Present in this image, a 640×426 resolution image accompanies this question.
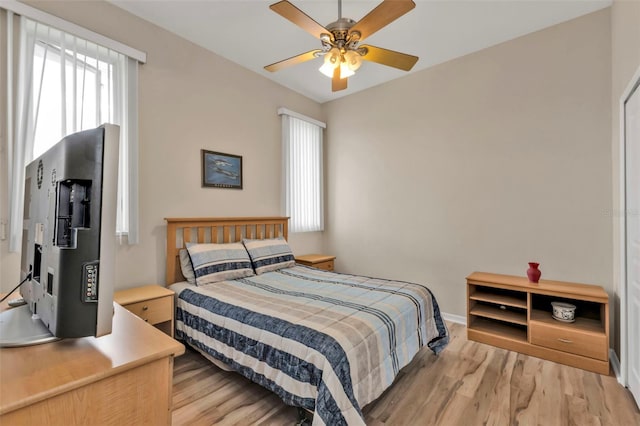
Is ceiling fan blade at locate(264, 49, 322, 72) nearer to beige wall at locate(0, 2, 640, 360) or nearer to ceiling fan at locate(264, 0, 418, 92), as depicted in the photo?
ceiling fan at locate(264, 0, 418, 92)

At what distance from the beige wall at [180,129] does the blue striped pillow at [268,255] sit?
1.59 feet

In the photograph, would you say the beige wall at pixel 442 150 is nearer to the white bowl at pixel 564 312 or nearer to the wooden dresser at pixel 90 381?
the white bowl at pixel 564 312

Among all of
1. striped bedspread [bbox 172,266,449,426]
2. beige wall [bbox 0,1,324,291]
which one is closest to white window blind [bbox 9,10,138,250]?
beige wall [bbox 0,1,324,291]

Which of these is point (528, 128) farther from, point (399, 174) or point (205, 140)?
point (205, 140)

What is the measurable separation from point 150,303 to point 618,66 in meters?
4.04

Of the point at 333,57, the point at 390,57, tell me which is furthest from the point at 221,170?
the point at 390,57

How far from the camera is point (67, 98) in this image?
2.18 metres

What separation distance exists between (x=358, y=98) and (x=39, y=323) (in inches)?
156

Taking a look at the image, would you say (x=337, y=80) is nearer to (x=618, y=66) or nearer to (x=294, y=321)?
(x=294, y=321)

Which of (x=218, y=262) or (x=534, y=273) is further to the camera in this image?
(x=218, y=262)

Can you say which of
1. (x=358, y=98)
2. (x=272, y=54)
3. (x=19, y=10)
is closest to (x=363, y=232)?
(x=358, y=98)

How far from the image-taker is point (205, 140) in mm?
3078

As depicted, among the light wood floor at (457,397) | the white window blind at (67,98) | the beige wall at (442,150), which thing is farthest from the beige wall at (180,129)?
the light wood floor at (457,397)

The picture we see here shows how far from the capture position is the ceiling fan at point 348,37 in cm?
179
